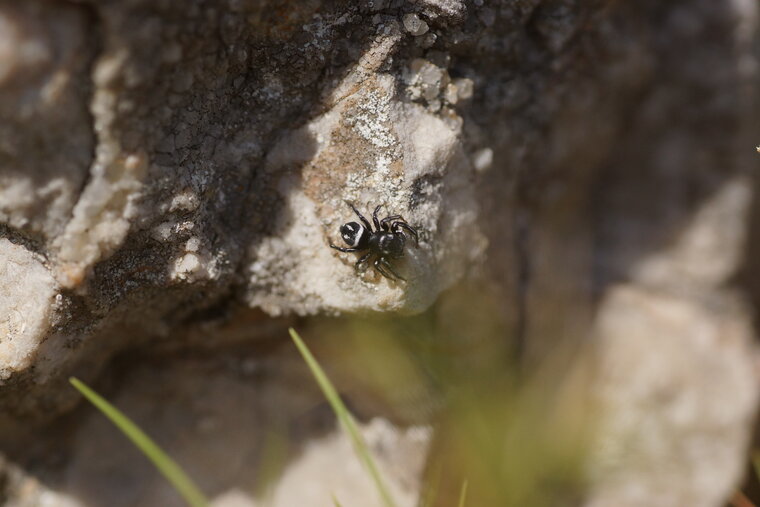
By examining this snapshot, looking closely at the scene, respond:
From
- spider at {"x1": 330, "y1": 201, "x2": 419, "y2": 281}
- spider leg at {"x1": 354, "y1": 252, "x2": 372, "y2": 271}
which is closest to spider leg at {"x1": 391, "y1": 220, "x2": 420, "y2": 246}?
spider at {"x1": 330, "y1": 201, "x2": 419, "y2": 281}

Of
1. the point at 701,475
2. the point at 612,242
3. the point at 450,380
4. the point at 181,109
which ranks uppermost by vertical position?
the point at 181,109

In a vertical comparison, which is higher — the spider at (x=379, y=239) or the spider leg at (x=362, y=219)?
the spider leg at (x=362, y=219)

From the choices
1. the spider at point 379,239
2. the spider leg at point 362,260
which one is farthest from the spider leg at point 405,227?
the spider leg at point 362,260

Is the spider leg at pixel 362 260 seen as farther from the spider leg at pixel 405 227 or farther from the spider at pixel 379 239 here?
A: the spider leg at pixel 405 227

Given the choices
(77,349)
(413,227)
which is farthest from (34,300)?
(413,227)

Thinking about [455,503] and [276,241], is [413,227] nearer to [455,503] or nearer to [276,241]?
[276,241]

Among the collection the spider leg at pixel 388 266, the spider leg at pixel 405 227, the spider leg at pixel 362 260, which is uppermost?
the spider leg at pixel 405 227

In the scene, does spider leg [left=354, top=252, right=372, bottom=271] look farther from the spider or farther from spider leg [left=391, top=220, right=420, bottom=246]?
spider leg [left=391, top=220, right=420, bottom=246]
